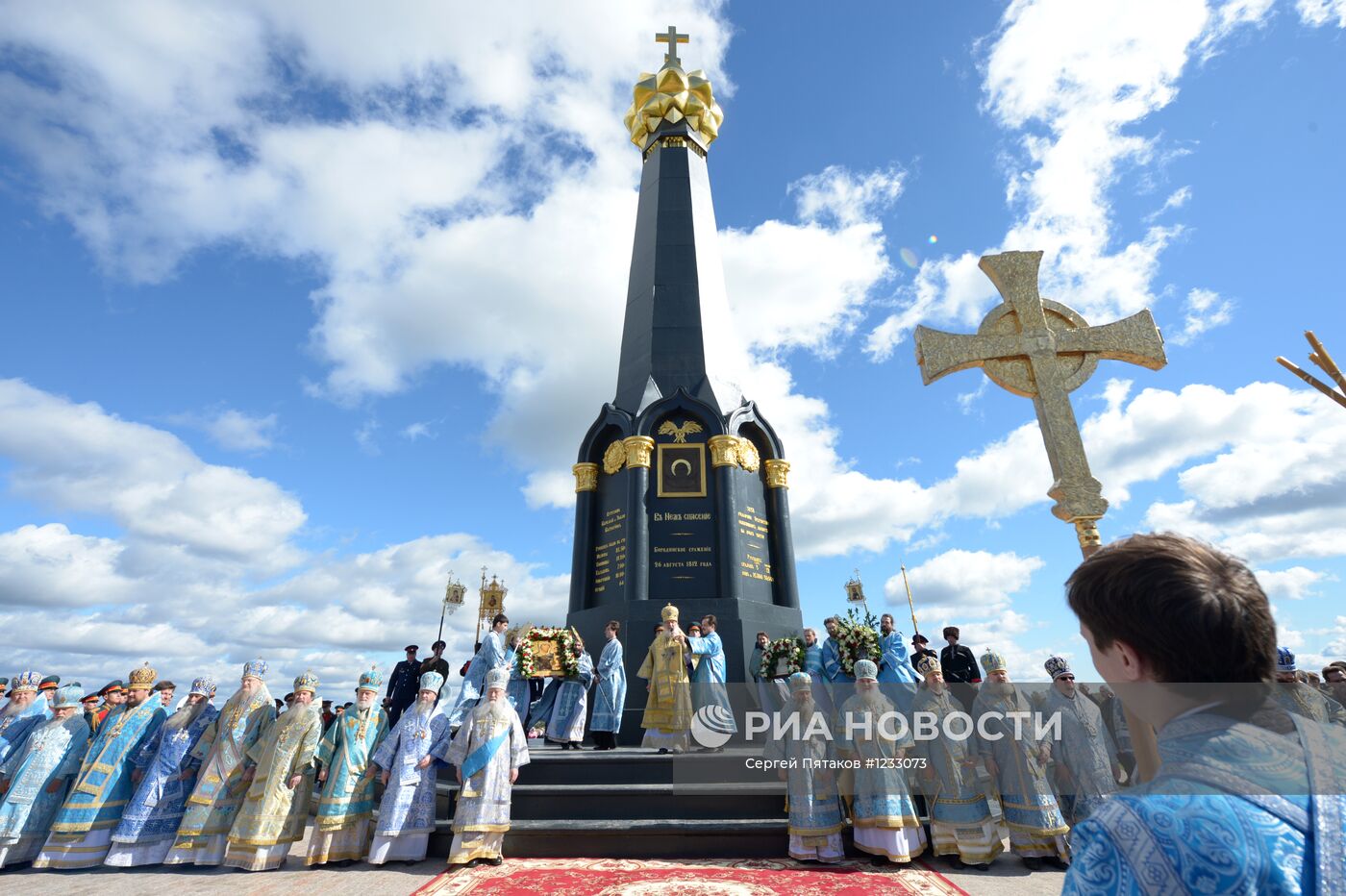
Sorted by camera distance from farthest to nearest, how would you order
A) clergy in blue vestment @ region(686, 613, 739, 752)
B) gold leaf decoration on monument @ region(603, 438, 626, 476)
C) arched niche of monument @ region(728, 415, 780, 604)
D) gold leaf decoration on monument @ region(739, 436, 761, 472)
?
1. gold leaf decoration on monument @ region(603, 438, 626, 476)
2. gold leaf decoration on monument @ region(739, 436, 761, 472)
3. arched niche of monument @ region(728, 415, 780, 604)
4. clergy in blue vestment @ region(686, 613, 739, 752)

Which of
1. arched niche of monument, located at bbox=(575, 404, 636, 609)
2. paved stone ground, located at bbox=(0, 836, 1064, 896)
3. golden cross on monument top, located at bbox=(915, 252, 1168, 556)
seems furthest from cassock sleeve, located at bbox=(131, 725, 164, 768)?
golden cross on monument top, located at bbox=(915, 252, 1168, 556)

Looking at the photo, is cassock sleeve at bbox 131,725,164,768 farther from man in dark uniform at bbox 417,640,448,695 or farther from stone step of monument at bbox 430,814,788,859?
stone step of monument at bbox 430,814,788,859

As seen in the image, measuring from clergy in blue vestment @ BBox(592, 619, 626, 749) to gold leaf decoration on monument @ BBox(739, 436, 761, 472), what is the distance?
4.12m

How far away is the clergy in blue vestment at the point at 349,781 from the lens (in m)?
6.16

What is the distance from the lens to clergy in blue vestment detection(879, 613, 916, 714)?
7473 mm

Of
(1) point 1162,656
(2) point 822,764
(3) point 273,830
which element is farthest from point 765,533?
(1) point 1162,656

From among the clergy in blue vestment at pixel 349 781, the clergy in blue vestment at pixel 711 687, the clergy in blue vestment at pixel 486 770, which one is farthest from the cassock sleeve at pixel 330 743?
the clergy in blue vestment at pixel 711 687

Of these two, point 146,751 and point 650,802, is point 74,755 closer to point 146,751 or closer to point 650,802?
point 146,751

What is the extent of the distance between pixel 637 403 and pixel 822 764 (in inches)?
286

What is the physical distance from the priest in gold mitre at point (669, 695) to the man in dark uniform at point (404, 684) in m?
4.02

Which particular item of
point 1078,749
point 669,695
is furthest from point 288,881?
point 1078,749

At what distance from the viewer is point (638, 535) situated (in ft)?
34.4

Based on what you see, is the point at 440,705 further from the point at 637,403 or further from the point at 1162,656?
the point at 1162,656

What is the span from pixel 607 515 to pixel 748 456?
2.85 m
